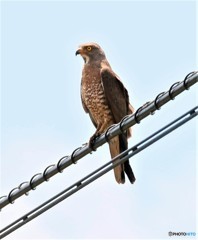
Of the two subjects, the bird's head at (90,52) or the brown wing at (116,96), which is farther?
the bird's head at (90,52)

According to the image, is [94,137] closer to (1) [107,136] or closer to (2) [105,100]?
(1) [107,136]

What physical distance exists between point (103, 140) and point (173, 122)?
1294 mm

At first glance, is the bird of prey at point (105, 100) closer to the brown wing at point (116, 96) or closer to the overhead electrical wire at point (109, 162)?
the brown wing at point (116, 96)

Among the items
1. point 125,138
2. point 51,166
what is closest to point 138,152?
point 51,166

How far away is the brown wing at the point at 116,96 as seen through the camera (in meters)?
10.8

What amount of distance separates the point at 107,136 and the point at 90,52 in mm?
4911

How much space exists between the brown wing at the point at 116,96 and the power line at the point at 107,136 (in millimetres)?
3619

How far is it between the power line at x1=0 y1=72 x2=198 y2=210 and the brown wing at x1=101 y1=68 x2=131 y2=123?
142 inches

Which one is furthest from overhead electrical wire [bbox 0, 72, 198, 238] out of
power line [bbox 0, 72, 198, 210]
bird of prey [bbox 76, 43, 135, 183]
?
bird of prey [bbox 76, 43, 135, 183]

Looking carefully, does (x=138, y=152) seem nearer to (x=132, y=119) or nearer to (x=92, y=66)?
(x=132, y=119)

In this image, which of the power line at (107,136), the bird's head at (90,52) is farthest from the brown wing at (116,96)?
the power line at (107,136)

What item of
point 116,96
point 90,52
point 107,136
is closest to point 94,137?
point 107,136

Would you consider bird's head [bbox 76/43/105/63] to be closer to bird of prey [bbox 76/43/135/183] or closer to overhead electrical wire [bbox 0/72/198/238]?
bird of prey [bbox 76/43/135/183]

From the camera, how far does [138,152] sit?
6301 millimetres
